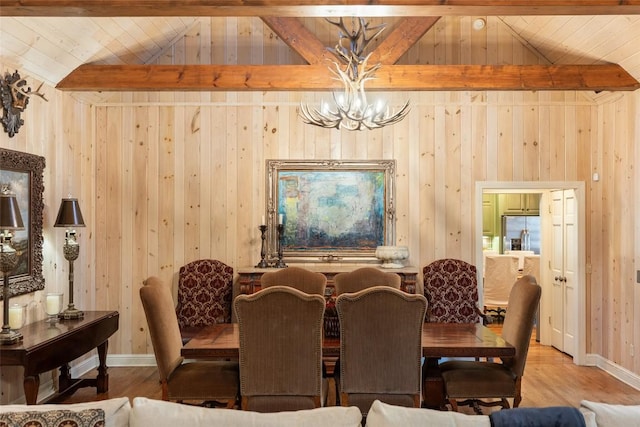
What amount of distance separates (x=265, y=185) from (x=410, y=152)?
5.18 feet

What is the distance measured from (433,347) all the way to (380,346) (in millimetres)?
501

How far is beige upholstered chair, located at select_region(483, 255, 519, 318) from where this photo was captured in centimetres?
758

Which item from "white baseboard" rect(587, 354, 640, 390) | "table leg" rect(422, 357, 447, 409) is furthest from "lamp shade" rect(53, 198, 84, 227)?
"white baseboard" rect(587, 354, 640, 390)

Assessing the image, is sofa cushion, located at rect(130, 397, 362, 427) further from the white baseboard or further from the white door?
the white door

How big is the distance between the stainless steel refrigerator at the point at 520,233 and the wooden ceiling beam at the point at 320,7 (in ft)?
23.4

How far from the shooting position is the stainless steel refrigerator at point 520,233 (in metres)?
9.55

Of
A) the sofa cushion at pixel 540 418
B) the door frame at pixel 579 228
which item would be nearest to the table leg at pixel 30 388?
the sofa cushion at pixel 540 418

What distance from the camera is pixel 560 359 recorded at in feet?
18.6

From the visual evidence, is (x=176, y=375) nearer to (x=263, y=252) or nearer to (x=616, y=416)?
(x=263, y=252)

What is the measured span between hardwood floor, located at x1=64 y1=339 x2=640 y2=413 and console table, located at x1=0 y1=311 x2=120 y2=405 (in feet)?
0.58

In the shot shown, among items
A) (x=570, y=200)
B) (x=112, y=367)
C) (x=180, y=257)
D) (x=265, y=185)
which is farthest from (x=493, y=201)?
(x=112, y=367)

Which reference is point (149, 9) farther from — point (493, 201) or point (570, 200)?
point (493, 201)

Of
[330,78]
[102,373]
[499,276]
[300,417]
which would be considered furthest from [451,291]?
[300,417]

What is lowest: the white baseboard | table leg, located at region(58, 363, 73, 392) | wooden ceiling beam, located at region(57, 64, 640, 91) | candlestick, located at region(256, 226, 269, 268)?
the white baseboard
